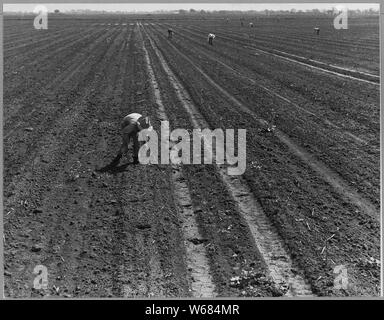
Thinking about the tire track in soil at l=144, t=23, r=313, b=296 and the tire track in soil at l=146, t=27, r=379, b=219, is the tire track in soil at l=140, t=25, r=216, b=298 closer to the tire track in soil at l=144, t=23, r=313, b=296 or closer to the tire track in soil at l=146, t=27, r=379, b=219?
the tire track in soil at l=144, t=23, r=313, b=296

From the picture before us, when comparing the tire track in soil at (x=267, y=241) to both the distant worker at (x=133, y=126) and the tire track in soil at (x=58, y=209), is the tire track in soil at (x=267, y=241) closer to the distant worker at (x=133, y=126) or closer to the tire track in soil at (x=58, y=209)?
the distant worker at (x=133, y=126)

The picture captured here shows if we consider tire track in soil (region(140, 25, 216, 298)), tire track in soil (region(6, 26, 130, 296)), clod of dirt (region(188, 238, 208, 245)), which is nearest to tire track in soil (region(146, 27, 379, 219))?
tire track in soil (region(140, 25, 216, 298))

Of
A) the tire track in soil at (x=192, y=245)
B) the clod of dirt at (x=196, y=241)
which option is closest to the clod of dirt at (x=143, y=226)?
the tire track in soil at (x=192, y=245)

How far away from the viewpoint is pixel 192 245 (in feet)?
21.5

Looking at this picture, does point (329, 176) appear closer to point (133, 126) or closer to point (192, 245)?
point (192, 245)

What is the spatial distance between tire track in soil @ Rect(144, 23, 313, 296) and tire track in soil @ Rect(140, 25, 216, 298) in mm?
782

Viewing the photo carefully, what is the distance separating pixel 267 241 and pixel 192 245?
107 centimetres

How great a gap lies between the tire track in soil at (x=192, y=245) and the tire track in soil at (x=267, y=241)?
0.78 metres

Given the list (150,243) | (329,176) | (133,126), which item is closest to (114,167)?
(133,126)

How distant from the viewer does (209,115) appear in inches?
511

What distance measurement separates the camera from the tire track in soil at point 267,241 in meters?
5.67

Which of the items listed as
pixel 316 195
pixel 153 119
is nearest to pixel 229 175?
pixel 316 195

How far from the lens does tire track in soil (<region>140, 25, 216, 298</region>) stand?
558cm
